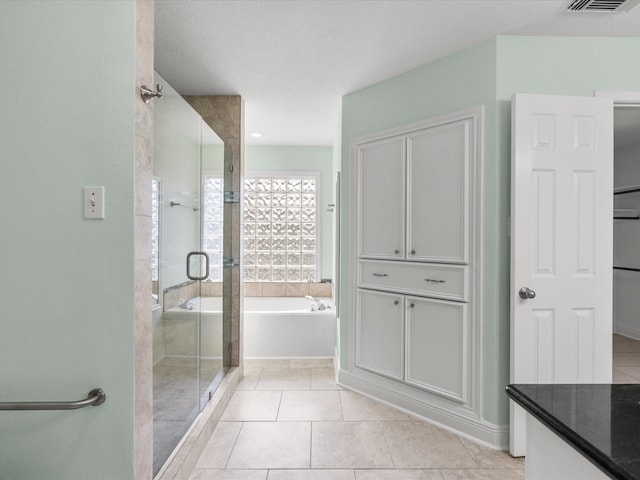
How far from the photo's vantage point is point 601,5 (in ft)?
6.39

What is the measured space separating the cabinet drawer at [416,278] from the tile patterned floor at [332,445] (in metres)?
0.86

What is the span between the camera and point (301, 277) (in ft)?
16.2

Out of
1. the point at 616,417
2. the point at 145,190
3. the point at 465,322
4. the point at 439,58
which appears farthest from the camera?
the point at 439,58

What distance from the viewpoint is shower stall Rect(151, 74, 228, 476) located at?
1794 mm

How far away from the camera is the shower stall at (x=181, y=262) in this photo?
179 cm

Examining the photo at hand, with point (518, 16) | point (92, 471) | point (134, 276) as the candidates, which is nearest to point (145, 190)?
point (134, 276)

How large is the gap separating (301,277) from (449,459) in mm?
3058

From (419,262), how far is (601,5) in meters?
1.67

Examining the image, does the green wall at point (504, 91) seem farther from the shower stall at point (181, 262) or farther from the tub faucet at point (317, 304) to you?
the tub faucet at point (317, 304)

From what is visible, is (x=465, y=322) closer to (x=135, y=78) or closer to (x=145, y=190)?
(x=145, y=190)

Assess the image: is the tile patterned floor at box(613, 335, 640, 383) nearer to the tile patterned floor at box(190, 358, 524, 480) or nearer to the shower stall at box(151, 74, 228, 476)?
the tile patterned floor at box(190, 358, 524, 480)

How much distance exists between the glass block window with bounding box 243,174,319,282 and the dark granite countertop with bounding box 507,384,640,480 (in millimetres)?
4041

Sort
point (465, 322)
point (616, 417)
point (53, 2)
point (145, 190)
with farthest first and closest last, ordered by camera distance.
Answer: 1. point (465, 322)
2. point (145, 190)
3. point (53, 2)
4. point (616, 417)

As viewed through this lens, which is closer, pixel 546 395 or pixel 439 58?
pixel 546 395
